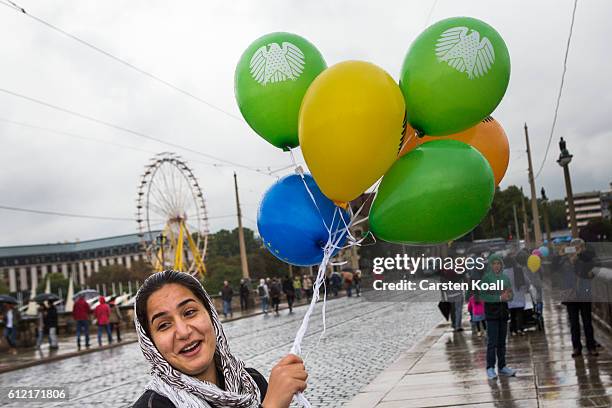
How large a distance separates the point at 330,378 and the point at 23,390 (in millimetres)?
6426

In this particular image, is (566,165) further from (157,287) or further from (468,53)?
(157,287)

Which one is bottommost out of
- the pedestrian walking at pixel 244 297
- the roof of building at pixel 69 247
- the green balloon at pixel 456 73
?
the pedestrian walking at pixel 244 297

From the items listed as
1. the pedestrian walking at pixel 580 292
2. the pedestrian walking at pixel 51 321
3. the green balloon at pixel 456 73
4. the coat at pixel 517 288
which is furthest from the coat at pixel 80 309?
the green balloon at pixel 456 73

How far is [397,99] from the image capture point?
3.36 meters

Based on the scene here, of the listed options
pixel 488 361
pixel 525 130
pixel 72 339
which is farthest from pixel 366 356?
pixel 525 130

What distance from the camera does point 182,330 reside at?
2.34 meters

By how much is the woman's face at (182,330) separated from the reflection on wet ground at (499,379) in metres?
6.19

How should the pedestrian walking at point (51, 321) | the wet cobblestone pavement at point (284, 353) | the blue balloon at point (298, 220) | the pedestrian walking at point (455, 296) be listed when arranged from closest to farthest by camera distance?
1. the blue balloon at point (298, 220)
2. the wet cobblestone pavement at point (284, 353)
3. the pedestrian walking at point (455, 296)
4. the pedestrian walking at point (51, 321)

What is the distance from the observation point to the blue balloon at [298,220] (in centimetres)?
365

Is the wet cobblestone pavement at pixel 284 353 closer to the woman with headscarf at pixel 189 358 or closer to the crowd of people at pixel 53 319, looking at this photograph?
the crowd of people at pixel 53 319

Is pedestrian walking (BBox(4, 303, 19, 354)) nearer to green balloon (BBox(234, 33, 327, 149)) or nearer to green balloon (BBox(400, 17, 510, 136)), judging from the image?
green balloon (BBox(234, 33, 327, 149))

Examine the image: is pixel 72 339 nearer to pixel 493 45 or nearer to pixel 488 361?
pixel 488 361

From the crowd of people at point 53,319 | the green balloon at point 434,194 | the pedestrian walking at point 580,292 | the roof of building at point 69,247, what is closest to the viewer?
the green balloon at point 434,194

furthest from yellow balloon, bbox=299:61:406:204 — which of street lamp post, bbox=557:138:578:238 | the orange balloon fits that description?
street lamp post, bbox=557:138:578:238
